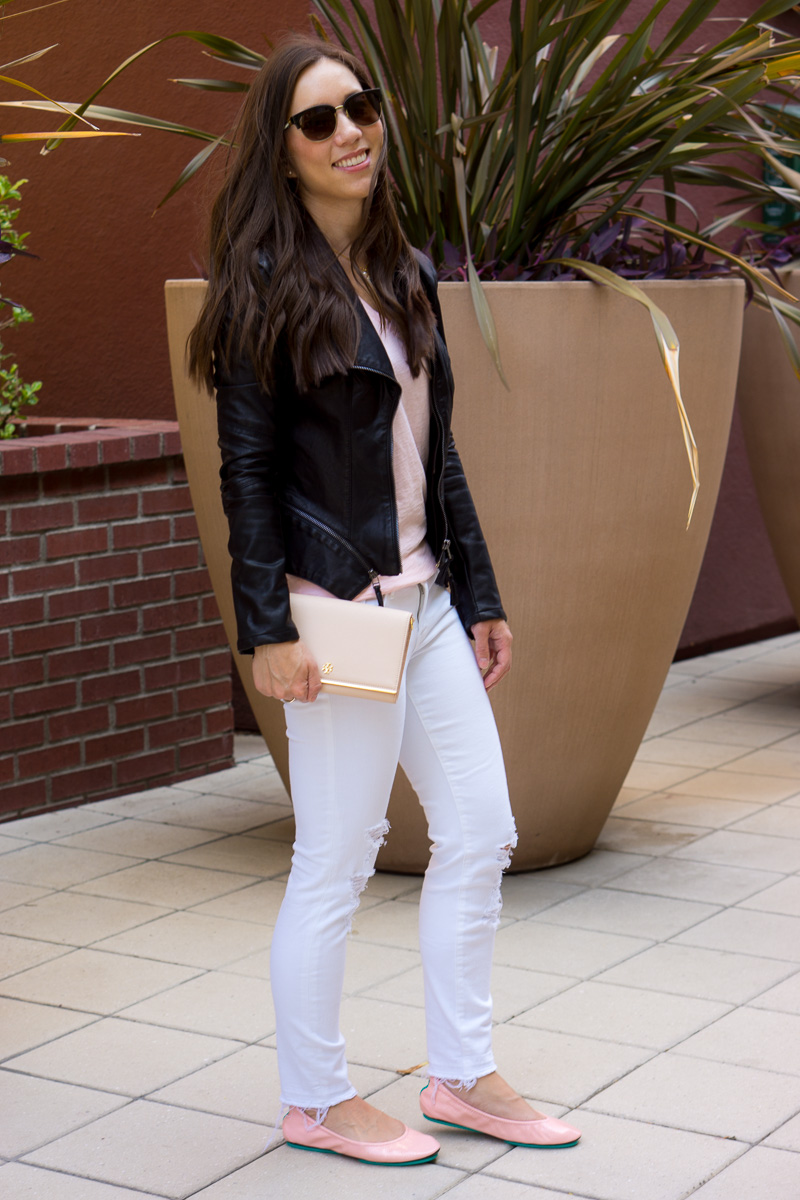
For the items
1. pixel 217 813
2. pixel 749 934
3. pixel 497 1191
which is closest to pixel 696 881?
pixel 749 934

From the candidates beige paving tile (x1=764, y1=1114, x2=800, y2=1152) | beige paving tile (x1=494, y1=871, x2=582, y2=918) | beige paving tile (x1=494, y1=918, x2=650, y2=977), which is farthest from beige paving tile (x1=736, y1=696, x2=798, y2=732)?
beige paving tile (x1=764, y1=1114, x2=800, y2=1152)

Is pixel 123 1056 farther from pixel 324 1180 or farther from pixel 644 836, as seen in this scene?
pixel 644 836

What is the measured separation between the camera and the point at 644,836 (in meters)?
4.04

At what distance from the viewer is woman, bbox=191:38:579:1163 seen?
221 cm

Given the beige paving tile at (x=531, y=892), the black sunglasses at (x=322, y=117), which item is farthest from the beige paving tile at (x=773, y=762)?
the black sunglasses at (x=322, y=117)

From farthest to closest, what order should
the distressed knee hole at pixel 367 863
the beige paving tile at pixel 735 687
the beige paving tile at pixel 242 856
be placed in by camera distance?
the beige paving tile at pixel 735 687
the beige paving tile at pixel 242 856
the distressed knee hole at pixel 367 863

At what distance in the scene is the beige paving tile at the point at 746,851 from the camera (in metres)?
3.81

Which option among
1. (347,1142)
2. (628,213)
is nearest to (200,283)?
(628,213)

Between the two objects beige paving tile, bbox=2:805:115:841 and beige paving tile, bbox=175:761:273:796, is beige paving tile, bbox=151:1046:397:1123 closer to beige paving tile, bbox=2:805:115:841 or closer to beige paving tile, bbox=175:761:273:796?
beige paving tile, bbox=2:805:115:841

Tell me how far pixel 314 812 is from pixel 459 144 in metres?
1.73

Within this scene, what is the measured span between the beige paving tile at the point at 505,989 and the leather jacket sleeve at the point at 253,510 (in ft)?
3.36

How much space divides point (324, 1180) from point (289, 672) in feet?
2.47

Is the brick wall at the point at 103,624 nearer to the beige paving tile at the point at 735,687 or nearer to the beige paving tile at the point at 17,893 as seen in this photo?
the beige paving tile at the point at 17,893

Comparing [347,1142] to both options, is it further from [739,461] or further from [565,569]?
[739,461]
